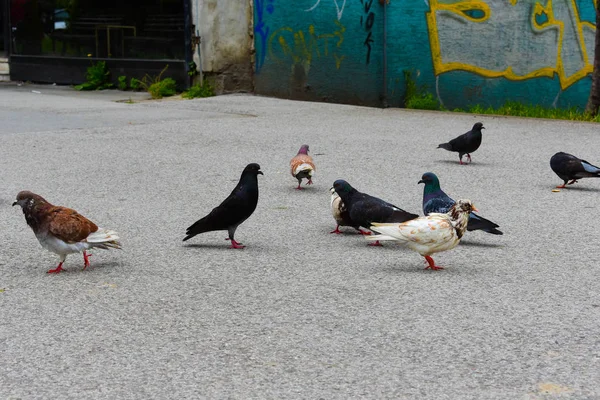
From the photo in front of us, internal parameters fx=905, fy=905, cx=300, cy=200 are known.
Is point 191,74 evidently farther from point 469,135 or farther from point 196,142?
point 469,135

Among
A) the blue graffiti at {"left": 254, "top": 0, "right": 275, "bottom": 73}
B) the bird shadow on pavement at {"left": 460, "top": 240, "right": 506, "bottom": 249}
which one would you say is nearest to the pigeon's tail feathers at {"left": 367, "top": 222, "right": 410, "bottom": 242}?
the bird shadow on pavement at {"left": 460, "top": 240, "right": 506, "bottom": 249}

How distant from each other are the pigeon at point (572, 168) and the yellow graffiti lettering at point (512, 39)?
21.2 ft

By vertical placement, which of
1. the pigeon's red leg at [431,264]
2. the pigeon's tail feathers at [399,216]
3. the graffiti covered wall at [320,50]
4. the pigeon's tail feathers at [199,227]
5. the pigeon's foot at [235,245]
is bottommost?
the pigeon's foot at [235,245]

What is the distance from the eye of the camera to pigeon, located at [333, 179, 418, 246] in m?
6.46

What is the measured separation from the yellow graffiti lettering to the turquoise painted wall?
0.02 meters

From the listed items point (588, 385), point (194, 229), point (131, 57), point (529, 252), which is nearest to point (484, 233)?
point (529, 252)

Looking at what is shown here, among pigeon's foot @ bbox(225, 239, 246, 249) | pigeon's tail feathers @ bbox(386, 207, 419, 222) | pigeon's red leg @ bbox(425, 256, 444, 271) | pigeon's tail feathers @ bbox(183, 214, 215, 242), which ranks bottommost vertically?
pigeon's foot @ bbox(225, 239, 246, 249)

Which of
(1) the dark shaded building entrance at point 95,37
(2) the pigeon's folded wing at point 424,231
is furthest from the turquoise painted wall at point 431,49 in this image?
(2) the pigeon's folded wing at point 424,231

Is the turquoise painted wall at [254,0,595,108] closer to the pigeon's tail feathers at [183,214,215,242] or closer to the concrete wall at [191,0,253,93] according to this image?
the concrete wall at [191,0,253,93]

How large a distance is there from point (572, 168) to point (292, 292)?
4437 millimetres

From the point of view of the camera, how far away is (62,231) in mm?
5684

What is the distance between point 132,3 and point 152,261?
14737mm

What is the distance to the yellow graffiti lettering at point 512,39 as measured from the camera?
1484 cm

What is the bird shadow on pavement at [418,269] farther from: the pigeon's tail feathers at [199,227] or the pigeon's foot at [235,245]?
the pigeon's tail feathers at [199,227]
